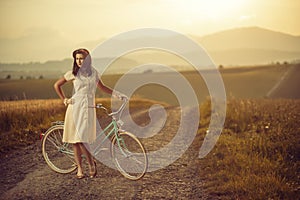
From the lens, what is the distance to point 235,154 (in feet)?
26.8

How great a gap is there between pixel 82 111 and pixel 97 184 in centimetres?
182

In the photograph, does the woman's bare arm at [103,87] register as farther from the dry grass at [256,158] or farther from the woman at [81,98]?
the dry grass at [256,158]

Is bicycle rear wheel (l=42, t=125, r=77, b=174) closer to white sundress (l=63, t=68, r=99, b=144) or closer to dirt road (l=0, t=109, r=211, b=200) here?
dirt road (l=0, t=109, r=211, b=200)

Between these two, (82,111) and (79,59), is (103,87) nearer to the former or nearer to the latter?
(82,111)

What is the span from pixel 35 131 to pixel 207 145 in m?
5.32

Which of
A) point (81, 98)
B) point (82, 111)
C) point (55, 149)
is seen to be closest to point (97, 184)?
point (55, 149)

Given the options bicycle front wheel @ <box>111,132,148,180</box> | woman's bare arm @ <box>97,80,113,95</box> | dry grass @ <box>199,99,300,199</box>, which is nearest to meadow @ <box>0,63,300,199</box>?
dry grass @ <box>199,99,300,199</box>

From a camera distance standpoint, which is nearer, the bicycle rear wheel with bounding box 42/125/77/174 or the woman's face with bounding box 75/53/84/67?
the woman's face with bounding box 75/53/84/67

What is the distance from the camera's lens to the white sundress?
202 inches

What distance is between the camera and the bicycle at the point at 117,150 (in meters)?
6.23

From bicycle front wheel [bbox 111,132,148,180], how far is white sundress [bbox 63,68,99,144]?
2.83 ft

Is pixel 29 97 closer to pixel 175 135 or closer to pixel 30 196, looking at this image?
pixel 175 135

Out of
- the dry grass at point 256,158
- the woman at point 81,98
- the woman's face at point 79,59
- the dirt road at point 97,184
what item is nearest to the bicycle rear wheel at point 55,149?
the dirt road at point 97,184

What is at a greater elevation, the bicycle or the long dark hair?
the long dark hair
